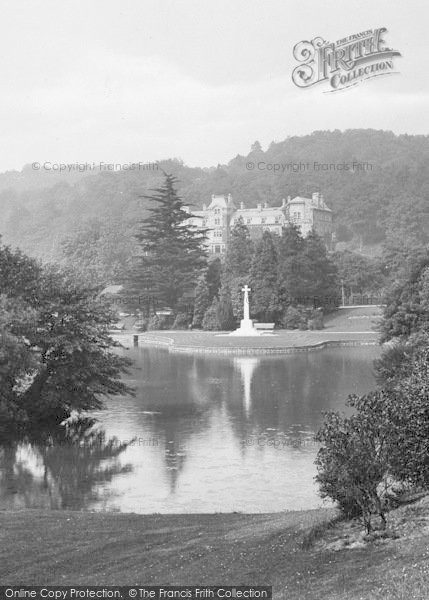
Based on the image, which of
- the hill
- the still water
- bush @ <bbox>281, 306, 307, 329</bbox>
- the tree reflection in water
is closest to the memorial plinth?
bush @ <bbox>281, 306, 307, 329</bbox>

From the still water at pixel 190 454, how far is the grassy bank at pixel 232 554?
12.3ft

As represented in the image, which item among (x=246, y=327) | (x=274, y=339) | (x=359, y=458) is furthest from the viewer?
(x=246, y=327)

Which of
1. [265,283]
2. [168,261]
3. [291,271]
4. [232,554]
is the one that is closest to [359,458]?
[232,554]

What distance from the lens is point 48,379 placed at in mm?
25875

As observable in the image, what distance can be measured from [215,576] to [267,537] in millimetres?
1756

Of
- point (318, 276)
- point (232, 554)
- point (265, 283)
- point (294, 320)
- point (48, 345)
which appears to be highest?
point (318, 276)

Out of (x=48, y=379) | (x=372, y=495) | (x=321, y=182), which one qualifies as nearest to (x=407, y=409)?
(x=372, y=495)

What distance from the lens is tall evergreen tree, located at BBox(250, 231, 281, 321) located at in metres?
68.4

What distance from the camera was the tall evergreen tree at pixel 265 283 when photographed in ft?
224

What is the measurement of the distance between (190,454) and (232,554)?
11566mm

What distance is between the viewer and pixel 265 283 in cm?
6944

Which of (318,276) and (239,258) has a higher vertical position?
(239,258)

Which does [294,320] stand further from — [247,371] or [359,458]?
[359,458]

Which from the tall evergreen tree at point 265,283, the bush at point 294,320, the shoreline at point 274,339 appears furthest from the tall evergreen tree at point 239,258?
the shoreline at point 274,339
